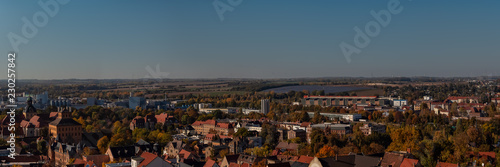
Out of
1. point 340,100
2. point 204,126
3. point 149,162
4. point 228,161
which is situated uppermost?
point 149,162

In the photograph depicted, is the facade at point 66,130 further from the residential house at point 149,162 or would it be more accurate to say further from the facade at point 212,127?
the residential house at point 149,162

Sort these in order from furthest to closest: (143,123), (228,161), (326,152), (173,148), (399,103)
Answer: (399,103) < (143,123) < (173,148) < (326,152) < (228,161)

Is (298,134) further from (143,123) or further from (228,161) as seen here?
(228,161)

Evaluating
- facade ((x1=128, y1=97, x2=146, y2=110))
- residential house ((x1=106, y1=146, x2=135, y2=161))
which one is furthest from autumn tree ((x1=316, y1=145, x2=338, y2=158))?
facade ((x1=128, y1=97, x2=146, y2=110))

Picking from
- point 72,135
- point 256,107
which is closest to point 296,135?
point 72,135

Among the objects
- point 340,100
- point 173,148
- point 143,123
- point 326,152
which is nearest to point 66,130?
point 173,148

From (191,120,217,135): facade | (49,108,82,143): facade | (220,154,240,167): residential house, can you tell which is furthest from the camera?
(191,120,217,135): facade

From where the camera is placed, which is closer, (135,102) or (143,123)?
(143,123)

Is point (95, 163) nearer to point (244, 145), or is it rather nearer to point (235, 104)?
point (244, 145)

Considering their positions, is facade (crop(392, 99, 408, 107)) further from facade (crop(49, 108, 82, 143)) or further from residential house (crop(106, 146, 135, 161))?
residential house (crop(106, 146, 135, 161))

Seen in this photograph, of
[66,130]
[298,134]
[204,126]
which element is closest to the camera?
[66,130]

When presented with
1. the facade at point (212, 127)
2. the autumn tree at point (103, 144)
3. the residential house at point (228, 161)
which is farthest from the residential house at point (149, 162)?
the facade at point (212, 127)
